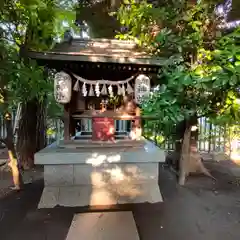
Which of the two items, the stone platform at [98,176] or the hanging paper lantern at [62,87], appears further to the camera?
→ the hanging paper lantern at [62,87]

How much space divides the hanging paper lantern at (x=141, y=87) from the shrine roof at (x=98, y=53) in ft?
1.12

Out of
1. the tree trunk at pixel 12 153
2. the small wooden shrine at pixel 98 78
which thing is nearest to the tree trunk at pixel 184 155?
the small wooden shrine at pixel 98 78

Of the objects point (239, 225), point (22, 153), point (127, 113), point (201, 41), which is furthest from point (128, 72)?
point (22, 153)

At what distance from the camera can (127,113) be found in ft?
18.9

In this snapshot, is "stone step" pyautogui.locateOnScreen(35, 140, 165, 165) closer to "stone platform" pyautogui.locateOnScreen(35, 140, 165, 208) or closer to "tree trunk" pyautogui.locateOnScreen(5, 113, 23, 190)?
"stone platform" pyautogui.locateOnScreen(35, 140, 165, 208)

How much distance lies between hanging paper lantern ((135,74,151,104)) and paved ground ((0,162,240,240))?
2.07 metres

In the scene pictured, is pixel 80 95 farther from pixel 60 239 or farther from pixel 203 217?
pixel 203 217

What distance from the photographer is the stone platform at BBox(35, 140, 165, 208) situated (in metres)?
4.80

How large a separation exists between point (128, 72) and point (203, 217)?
10.5 feet

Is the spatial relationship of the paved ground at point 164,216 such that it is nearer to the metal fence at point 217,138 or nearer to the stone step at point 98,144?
the stone step at point 98,144

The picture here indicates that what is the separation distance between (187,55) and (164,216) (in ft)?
11.9

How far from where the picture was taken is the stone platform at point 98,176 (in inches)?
189

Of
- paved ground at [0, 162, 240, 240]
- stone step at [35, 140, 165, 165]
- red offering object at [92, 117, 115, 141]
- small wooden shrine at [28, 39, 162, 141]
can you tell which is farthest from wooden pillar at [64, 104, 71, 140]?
paved ground at [0, 162, 240, 240]

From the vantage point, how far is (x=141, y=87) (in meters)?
5.21
